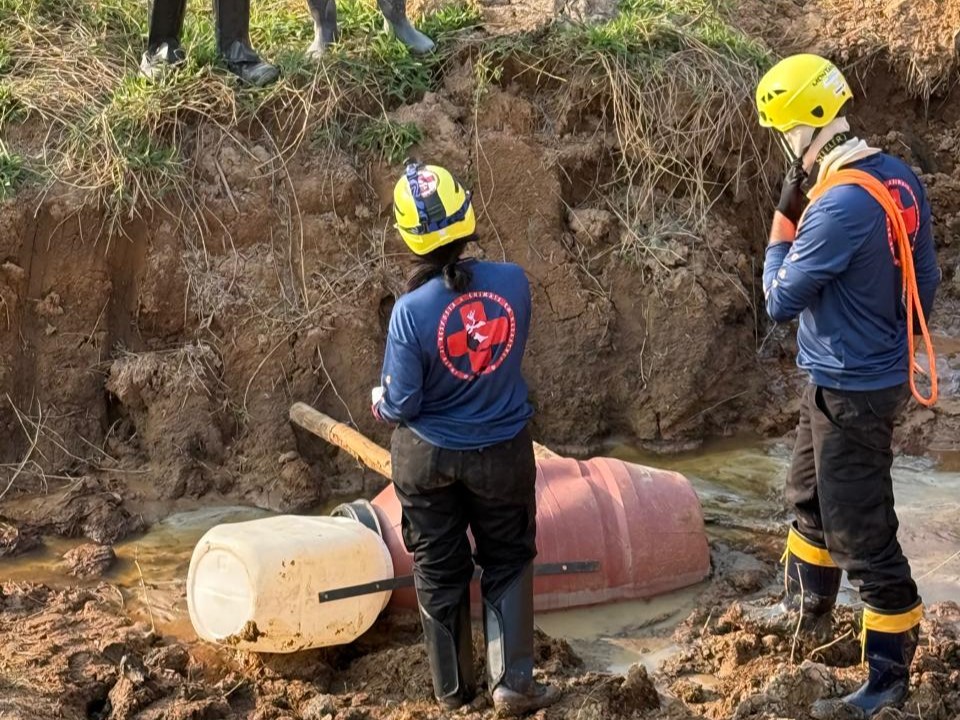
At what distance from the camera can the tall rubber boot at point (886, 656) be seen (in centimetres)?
348

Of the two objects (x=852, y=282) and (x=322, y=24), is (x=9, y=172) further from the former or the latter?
(x=852, y=282)

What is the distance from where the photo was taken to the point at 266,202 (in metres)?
5.66

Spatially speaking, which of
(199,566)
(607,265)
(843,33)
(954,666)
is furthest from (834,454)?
(843,33)

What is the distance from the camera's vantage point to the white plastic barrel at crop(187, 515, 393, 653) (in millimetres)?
3770

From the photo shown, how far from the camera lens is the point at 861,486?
11.2ft

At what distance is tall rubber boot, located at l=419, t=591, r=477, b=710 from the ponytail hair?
0.98 metres

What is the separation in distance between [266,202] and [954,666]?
11.8 feet

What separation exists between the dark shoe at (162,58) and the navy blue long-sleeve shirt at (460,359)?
2.84 metres

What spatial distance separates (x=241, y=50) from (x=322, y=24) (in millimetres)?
461

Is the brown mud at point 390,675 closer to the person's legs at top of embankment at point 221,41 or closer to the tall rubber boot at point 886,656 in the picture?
the tall rubber boot at point 886,656

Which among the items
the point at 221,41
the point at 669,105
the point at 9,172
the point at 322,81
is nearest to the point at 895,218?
the point at 669,105

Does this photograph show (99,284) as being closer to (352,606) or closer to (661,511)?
(352,606)

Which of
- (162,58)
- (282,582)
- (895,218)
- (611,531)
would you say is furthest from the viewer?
(162,58)

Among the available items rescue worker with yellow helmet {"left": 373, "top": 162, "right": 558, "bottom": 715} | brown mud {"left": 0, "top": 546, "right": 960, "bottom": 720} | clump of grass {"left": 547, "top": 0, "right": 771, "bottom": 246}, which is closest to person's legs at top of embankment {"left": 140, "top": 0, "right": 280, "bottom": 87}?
clump of grass {"left": 547, "top": 0, "right": 771, "bottom": 246}
